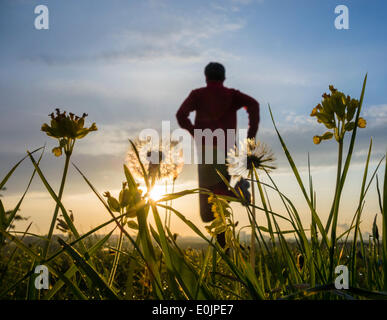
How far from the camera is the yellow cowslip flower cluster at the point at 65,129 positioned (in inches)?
44.7

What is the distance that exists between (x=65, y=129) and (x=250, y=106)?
625 cm

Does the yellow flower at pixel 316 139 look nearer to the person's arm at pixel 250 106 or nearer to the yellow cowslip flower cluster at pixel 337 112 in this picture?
the yellow cowslip flower cluster at pixel 337 112

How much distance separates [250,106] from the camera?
23.4 feet

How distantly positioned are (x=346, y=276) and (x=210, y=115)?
19.9 ft

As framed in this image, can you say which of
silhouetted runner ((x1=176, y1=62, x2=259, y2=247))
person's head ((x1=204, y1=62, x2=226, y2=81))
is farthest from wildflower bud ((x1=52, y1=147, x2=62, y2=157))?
person's head ((x1=204, y1=62, x2=226, y2=81))

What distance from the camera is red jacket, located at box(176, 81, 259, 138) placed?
700cm

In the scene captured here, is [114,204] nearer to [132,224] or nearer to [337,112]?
[132,224]

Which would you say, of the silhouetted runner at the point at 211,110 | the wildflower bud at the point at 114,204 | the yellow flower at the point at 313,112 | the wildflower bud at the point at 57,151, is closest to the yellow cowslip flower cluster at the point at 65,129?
the wildflower bud at the point at 57,151

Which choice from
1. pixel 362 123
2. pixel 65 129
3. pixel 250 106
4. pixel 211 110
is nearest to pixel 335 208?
pixel 362 123

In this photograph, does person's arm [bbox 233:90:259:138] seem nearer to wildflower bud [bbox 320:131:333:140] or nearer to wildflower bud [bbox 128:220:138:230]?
wildflower bud [bbox 320:131:333:140]

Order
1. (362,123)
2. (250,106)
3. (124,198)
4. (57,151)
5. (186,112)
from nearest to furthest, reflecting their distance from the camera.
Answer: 1. (124,198)
2. (57,151)
3. (362,123)
4. (186,112)
5. (250,106)
